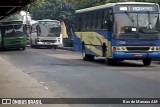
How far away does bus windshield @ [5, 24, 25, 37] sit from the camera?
145 ft

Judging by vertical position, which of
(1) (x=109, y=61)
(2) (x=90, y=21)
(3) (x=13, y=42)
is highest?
(2) (x=90, y=21)

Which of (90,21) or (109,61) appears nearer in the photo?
(109,61)

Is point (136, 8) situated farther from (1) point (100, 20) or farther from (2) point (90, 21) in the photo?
(2) point (90, 21)

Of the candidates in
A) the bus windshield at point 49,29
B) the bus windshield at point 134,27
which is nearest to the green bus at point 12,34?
the bus windshield at point 49,29

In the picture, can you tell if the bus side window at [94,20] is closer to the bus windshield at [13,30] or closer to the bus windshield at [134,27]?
the bus windshield at [134,27]

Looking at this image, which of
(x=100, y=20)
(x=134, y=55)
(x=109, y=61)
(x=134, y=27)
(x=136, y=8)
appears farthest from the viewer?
(x=100, y=20)

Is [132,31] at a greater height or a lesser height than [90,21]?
lesser

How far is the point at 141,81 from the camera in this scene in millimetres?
15195

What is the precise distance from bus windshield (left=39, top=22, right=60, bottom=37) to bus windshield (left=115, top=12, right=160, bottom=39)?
27474 millimetres

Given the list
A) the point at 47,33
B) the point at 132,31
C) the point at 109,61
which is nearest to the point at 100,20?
the point at 109,61

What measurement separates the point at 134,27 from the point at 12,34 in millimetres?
24747

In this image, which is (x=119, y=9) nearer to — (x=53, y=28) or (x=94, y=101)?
(x=94, y=101)

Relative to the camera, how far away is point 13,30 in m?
44.4

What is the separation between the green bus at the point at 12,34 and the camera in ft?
145
